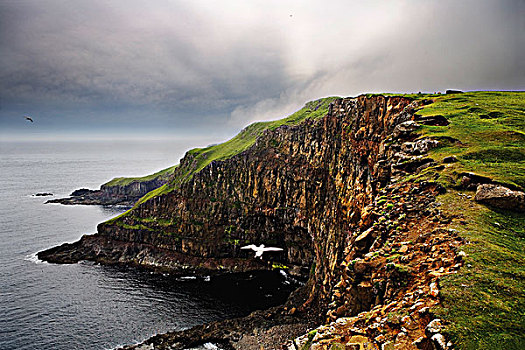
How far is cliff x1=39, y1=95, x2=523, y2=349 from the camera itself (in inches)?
417

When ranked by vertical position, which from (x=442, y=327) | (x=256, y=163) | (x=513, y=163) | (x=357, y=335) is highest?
(x=256, y=163)

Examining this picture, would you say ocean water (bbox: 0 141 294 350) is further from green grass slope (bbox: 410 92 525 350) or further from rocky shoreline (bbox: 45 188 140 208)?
rocky shoreline (bbox: 45 188 140 208)

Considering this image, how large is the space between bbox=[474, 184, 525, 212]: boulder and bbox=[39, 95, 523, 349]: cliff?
41 centimetres

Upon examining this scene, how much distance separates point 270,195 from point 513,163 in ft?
265

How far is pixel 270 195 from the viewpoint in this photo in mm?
96188

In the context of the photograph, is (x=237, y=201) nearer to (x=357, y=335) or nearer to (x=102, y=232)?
(x=102, y=232)

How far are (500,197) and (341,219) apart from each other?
3608 centimetres

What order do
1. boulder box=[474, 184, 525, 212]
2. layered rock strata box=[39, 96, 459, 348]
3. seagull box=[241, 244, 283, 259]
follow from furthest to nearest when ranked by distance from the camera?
1. seagull box=[241, 244, 283, 259]
2. layered rock strata box=[39, 96, 459, 348]
3. boulder box=[474, 184, 525, 212]

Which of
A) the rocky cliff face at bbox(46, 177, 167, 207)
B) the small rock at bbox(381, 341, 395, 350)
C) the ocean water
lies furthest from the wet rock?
the small rock at bbox(381, 341, 395, 350)

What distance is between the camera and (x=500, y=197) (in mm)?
12828

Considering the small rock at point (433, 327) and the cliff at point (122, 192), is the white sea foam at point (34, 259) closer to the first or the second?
the cliff at point (122, 192)

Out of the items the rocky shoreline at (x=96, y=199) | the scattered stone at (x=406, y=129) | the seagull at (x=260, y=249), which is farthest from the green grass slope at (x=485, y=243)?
the rocky shoreline at (x=96, y=199)

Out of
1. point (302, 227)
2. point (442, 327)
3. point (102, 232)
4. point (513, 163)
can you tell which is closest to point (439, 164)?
point (513, 163)

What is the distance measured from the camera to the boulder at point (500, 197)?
1257 cm
